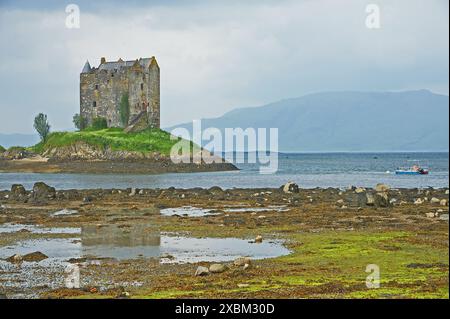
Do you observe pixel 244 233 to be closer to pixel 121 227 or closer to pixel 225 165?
pixel 121 227

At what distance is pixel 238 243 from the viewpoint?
2947cm

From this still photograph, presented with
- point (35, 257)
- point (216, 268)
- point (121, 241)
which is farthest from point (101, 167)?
point (216, 268)

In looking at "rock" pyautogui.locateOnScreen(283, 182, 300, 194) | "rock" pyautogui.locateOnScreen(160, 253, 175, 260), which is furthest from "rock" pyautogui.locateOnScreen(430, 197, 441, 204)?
"rock" pyautogui.locateOnScreen(160, 253, 175, 260)

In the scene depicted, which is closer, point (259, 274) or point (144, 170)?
point (259, 274)

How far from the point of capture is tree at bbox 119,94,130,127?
138 m

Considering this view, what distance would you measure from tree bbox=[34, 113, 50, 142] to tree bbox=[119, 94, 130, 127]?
21.5 m

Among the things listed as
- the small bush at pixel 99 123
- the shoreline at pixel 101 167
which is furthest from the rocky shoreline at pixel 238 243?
the small bush at pixel 99 123

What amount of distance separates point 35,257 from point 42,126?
131607mm

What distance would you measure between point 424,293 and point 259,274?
17.4 feet

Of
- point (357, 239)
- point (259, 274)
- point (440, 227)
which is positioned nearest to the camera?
point (259, 274)

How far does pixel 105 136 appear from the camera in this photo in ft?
429
